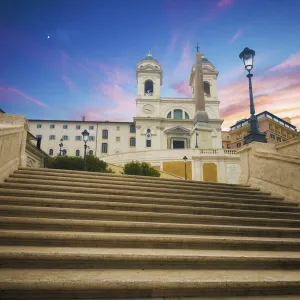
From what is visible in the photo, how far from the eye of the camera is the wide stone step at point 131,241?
11.0ft

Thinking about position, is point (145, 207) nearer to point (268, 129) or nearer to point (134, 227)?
point (134, 227)

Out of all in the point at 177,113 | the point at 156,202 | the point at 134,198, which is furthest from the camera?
the point at 177,113

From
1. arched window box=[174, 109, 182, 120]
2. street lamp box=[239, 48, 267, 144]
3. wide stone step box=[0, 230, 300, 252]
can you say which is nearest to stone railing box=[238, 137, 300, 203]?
street lamp box=[239, 48, 267, 144]

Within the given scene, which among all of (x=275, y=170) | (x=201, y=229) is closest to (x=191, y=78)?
(x=275, y=170)

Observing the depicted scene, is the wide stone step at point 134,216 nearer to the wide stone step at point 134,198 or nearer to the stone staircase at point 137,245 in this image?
the stone staircase at point 137,245

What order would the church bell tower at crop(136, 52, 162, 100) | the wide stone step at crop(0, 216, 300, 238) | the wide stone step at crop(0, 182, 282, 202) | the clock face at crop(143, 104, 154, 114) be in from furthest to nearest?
the church bell tower at crop(136, 52, 162, 100) < the clock face at crop(143, 104, 154, 114) < the wide stone step at crop(0, 182, 282, 202) < the wide stone step at crop(0, 216, 300, 238)

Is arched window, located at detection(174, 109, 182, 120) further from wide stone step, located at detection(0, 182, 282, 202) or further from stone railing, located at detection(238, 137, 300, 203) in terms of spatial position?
wide stone step, located at detection(0, 182, 282, 202)

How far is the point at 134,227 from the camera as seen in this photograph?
13.3ft

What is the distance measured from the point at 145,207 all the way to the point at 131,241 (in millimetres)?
1387

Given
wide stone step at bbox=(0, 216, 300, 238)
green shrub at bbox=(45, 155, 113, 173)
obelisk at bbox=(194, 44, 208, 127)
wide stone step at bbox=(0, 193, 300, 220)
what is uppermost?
obelisk at bbox=(194, 44, 208, 127)

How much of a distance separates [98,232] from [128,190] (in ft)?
7.21

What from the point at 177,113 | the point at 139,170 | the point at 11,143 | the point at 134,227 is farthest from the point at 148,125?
the point at 134,227

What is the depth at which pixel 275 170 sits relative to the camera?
24.5 ft

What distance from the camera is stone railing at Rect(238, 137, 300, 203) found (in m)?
6.77
